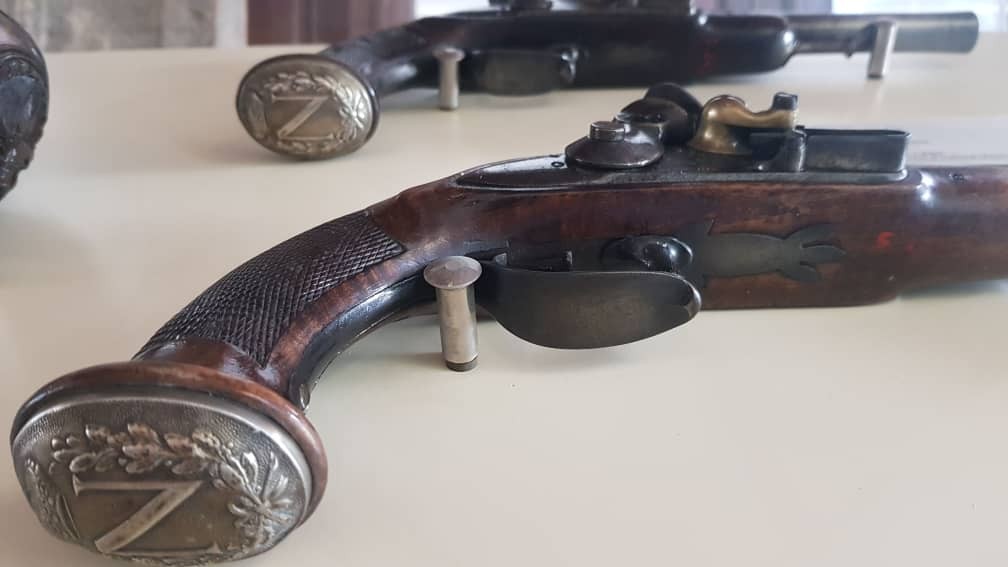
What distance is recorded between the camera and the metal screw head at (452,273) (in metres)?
0.73

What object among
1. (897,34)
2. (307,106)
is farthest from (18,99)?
(897,34)

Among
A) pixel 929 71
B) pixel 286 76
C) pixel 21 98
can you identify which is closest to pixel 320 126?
pixel 286 76

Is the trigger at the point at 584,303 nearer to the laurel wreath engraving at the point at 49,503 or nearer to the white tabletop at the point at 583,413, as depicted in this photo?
the white tabletop at the point at 583,413

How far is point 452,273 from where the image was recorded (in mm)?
741

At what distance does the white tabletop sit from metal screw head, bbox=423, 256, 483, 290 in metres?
0.10

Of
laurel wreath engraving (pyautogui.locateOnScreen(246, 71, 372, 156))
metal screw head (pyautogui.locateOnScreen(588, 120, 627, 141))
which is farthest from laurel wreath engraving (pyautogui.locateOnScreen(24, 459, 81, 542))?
laurel wreath engraving (pyautogui.locateOnScreen(246, 71, 372, 156))

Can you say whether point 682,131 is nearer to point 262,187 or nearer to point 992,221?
point 992,221

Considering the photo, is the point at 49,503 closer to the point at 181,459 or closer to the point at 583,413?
the point at 181,459

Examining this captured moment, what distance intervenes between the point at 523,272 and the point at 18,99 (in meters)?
0.64

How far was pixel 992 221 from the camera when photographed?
2.81ft

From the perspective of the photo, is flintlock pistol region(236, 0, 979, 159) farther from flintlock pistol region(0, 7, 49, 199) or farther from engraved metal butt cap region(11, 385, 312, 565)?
engraved metal butt cap region(11, 385, 312, 565)

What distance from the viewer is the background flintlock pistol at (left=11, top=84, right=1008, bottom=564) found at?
541mm

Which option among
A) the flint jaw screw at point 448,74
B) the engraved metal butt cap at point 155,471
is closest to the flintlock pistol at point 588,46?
the flint jaw screw at point 448,74

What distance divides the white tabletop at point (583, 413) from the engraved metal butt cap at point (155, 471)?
0.06 m
